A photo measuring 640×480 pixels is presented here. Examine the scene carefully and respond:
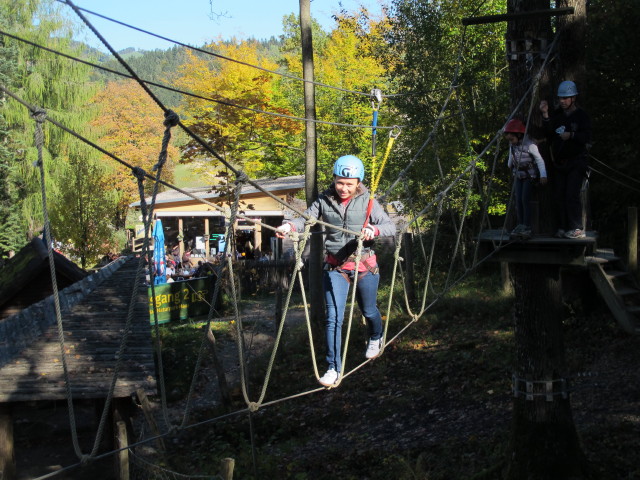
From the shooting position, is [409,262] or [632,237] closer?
[632,237]

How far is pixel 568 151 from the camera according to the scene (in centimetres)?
600

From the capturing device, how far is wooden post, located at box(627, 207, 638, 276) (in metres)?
9.27

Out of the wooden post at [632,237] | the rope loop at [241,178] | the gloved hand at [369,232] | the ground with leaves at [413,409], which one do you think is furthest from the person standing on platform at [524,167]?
the wooden post at [632,237]

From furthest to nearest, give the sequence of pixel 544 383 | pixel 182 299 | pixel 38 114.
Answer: pixel 182 299 → pixel 544 383 → pixel 38 114

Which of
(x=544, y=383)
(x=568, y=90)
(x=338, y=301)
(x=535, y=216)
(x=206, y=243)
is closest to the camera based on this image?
(x=338, y=301)

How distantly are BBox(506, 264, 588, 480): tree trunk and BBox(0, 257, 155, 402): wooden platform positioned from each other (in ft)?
14.8

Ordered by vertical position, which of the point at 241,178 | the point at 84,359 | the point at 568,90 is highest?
the point at 568,90

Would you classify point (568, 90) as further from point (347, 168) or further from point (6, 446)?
point (6, 446)

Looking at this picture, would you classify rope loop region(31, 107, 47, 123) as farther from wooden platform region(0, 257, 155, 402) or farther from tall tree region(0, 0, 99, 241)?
tall tree region(0, 0, 99, 241)

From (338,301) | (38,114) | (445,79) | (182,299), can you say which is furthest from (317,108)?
(38,114)

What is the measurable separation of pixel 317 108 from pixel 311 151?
11265 millimetres

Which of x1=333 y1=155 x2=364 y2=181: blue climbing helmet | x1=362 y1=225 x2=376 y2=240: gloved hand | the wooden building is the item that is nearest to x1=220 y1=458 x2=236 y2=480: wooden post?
x1=362 y1=225 x2=376 y2=240: gloved hand

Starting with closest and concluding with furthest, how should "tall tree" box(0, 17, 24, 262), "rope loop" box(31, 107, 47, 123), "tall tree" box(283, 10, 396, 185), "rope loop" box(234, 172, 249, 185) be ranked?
"rope loop" box(31, 107, 47, 123)
"rope loop" box(234, 172, 249, 185)
"tall tree" box(283, 10, 396, 185)
"tall tree" box(0, 17, 24, 262)

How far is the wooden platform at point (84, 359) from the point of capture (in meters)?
8.73
